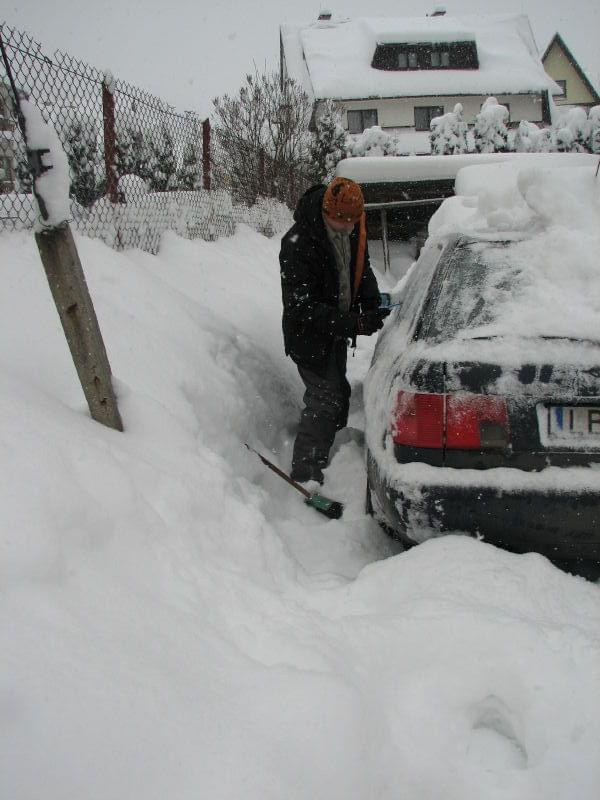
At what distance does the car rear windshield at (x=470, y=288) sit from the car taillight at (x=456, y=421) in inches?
10.1

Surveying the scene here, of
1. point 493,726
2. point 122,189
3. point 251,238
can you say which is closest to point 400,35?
point 251,238

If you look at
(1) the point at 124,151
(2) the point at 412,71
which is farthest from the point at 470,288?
(2) the point at 412,71

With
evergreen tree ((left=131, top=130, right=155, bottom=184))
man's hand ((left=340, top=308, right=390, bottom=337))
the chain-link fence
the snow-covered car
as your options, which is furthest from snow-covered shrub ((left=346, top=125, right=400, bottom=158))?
the snow-covered car

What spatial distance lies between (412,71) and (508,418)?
33.7m

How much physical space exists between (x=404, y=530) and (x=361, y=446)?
184 cm

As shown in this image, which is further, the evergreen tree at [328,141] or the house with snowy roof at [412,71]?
the house with snowy roof at [412,71]

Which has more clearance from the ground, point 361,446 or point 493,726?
point 493,726

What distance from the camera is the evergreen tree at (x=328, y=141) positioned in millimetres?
15282

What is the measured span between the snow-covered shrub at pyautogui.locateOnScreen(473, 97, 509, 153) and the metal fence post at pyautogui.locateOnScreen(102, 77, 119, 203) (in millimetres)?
16520

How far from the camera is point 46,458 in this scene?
1.90 metres

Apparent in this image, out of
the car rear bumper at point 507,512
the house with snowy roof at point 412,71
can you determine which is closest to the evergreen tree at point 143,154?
the car rear bumper at point 507,512

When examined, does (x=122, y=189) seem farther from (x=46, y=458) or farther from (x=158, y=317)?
(x=46, y=458)

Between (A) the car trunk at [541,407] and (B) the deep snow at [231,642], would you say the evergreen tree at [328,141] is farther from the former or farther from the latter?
(A) the car trunk at [541,407]

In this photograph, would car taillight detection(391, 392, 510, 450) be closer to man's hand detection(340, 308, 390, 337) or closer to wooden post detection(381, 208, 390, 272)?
man's hand detection(340, 308, 390, 337)
